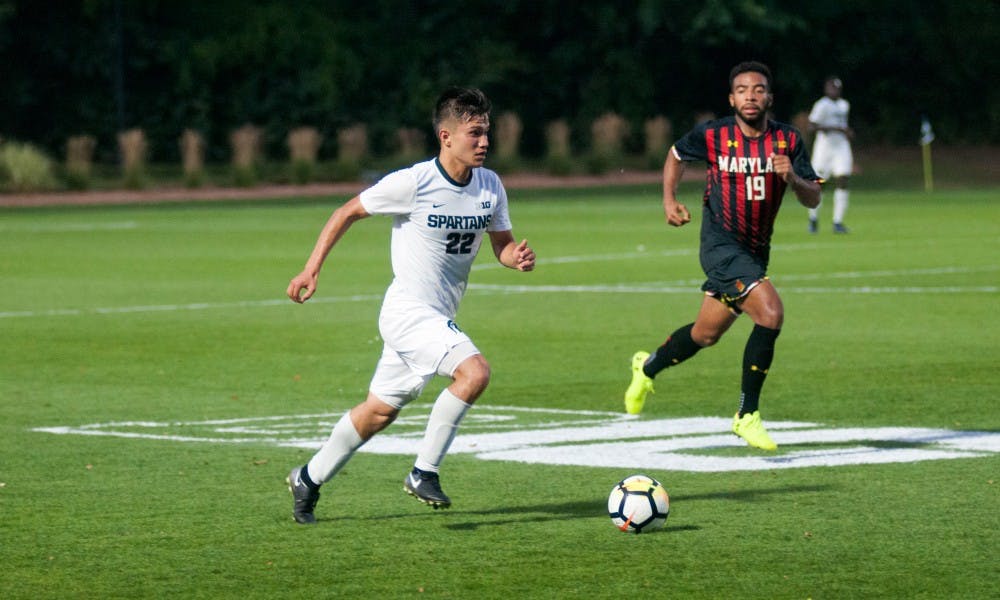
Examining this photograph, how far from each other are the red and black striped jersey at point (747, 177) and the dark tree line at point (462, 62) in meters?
51.3

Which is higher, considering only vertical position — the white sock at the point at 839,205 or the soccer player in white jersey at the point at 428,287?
the soccer player in white jersey at the point at 428,287

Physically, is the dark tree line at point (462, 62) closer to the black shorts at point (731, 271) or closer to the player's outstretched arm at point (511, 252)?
the black shorts at point (731, 271)

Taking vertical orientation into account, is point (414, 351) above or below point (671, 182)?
below

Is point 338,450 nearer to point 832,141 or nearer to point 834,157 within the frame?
point 834,157

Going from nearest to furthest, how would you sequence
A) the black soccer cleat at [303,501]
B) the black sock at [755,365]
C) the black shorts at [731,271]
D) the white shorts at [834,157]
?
the black soccer cleat at [303,501] < the black sock at [755,365] < the black shorts at [731,271] < the white shorts at [834,157]

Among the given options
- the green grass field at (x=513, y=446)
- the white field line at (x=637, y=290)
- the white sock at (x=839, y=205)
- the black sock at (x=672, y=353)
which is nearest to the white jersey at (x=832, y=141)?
the white sock at (x=839, y=205)

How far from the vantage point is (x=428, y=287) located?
8594 mm

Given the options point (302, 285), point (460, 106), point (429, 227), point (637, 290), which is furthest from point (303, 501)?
point (637, 290)

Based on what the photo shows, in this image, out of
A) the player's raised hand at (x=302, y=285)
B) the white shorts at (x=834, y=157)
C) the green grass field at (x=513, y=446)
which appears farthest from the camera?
the white shorts at (x=834, y=157)

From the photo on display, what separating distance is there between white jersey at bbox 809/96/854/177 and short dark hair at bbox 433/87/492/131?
2366 cm

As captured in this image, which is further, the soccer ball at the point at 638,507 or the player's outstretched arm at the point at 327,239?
the player's outstretched arm at the point at 327,239

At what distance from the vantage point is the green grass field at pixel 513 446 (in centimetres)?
739

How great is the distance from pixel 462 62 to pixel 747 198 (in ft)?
187

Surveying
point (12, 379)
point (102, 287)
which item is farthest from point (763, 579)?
point (102, 287)
